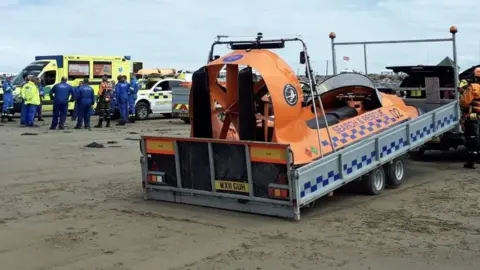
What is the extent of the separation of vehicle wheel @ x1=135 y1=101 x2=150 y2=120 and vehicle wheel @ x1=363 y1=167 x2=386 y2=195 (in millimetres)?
16968

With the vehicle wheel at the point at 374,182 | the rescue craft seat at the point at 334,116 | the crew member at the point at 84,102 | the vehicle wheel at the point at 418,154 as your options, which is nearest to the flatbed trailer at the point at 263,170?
the vehicle wheel at the point at 374,182

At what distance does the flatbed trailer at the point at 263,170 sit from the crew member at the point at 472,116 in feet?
5.93

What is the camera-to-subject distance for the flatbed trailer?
734 centimetres

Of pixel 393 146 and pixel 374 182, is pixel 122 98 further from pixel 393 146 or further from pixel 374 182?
pixel 374 182

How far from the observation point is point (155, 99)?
82.9 ft

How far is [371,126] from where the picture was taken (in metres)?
9.17

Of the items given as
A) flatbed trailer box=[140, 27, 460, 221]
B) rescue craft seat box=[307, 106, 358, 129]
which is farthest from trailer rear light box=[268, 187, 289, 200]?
rescue craft seat box=[307, 106, 358, 129]

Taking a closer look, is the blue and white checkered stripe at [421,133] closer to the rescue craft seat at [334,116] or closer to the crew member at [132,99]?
the rescue craft seat at [334,116]

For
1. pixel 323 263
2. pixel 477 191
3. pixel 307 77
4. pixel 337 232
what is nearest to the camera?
pixel 323 263

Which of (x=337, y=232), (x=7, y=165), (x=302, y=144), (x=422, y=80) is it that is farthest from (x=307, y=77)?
(x=7, y=165)

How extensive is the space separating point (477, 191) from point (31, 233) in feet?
20.2

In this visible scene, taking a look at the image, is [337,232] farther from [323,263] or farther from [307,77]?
[307,77]

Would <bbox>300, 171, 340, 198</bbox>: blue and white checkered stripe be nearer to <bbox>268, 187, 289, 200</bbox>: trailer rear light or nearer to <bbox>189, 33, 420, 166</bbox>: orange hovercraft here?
<bbox>268, 187, 289, 200</bbox>: trailer rear light

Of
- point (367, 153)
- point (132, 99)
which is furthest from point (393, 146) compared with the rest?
point (132, 99)
